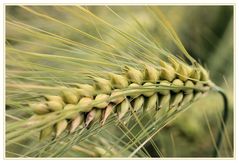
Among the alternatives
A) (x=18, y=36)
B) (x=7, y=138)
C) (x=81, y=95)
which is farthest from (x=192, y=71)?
(x=18, y=36)

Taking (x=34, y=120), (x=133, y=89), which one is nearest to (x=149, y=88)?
(x=133, y=89)

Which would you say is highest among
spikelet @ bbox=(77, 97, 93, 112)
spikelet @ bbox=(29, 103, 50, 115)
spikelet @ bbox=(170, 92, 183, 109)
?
spikelet @ bbox=(29, 103, 50, 115)

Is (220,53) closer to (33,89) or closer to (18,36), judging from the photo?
(18,36)

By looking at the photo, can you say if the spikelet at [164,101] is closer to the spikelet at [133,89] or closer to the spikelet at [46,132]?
the spikelet at [133,89]

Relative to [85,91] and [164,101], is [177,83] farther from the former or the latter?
[85,91]

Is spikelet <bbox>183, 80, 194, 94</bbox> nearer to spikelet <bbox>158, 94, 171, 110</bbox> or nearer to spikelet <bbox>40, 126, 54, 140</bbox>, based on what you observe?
spikelet <bbox>158, 94, 171, 110</bbox>

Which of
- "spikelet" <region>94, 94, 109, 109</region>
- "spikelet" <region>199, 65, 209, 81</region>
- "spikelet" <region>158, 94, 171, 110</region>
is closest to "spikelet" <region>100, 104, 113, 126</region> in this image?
"spikelet" <region>94, 94, 109, 109</region>

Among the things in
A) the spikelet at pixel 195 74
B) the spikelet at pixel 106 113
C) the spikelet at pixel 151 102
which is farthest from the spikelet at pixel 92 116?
the spikelet at pixel 195 74
